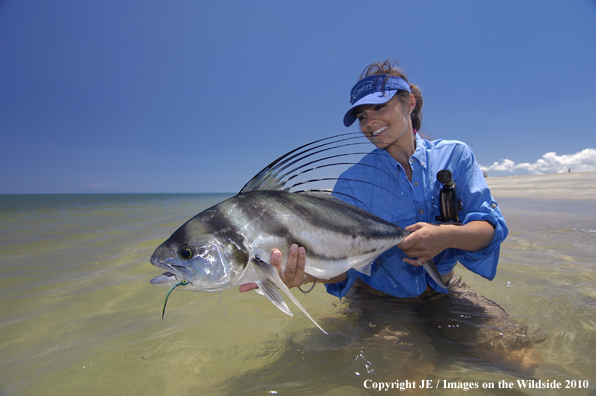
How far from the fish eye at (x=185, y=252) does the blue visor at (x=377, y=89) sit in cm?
181

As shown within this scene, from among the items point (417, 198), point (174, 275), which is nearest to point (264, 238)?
point (174, 275)

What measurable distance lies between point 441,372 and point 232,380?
1.43m

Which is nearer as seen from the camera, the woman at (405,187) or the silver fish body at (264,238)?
the silver fish body at (264,238)

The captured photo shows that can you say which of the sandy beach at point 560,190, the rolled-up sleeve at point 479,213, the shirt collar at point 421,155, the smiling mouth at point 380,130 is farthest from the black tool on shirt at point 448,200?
the sandy beach at point 560,190

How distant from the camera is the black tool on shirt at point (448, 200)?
2.25 m

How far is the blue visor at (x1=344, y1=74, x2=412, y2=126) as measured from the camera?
2.44m

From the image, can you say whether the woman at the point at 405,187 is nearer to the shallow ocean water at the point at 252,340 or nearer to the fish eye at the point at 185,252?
the shallow ocean water at the point at 252,340

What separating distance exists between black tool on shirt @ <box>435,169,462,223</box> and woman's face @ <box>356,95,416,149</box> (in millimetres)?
573

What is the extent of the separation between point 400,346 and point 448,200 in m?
1.21

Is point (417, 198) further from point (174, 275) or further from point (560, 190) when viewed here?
point (560, 190)

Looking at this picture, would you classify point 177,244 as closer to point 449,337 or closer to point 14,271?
point 449,337

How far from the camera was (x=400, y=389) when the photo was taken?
1.75m

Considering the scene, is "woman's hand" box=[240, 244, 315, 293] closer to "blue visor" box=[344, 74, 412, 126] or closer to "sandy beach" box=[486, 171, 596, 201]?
"blue visor" box=[344, 74, 412, 126]

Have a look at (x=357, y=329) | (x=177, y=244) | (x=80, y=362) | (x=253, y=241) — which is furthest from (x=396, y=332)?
(x=80, y=362)
